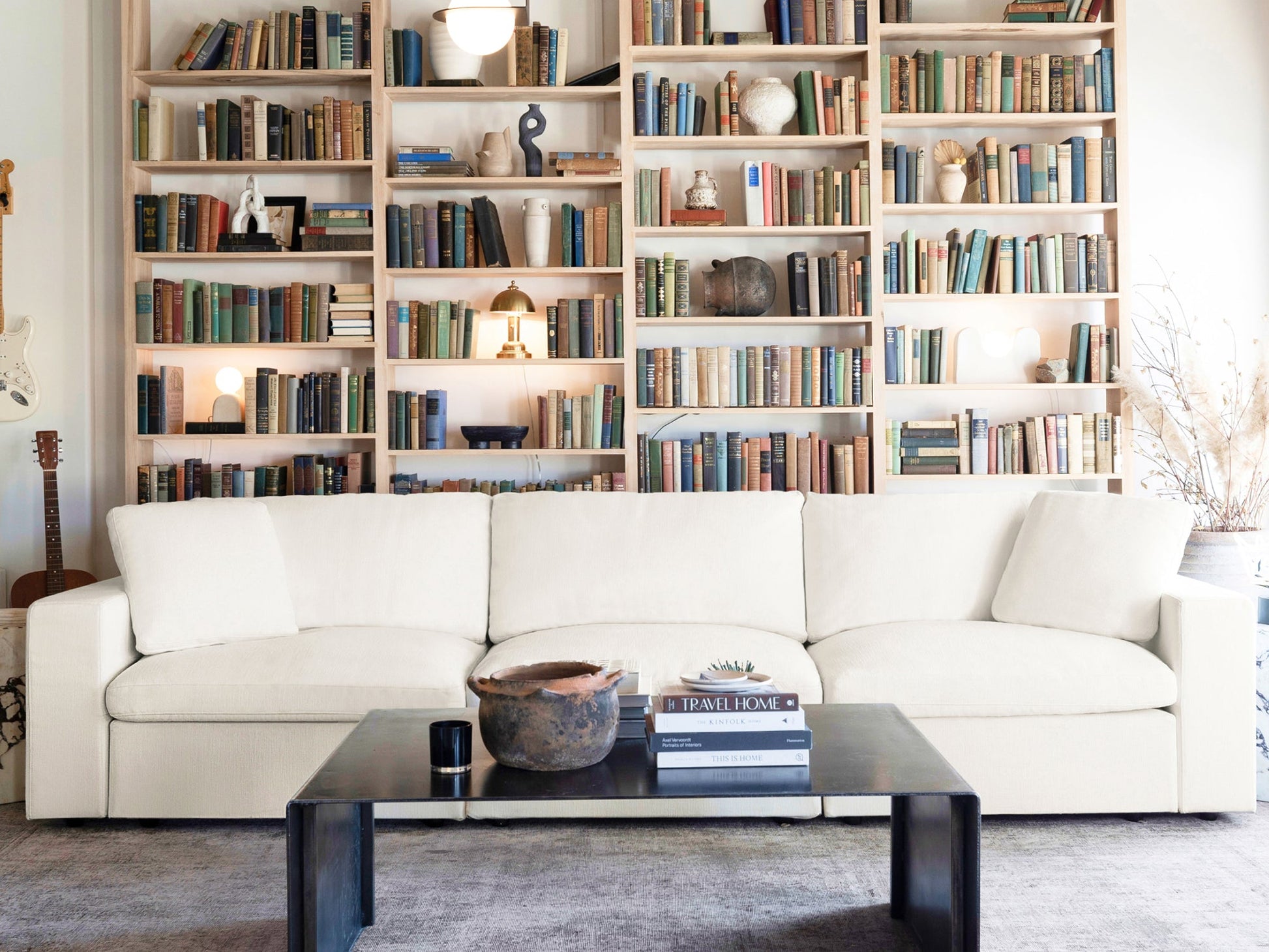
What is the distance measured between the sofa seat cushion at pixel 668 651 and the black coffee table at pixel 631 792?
581mm

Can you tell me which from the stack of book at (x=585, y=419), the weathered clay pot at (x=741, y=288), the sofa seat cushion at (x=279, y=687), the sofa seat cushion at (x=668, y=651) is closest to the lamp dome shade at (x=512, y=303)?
the stack of book at (x=585, y=419)

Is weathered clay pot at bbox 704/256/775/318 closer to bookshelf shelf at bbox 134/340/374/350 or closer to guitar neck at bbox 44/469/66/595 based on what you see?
bookshelf shelf at bbox 134/340/374/350

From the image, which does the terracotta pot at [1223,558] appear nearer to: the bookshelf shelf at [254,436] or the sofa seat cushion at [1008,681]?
the sofa seat cushion at [1008,681]

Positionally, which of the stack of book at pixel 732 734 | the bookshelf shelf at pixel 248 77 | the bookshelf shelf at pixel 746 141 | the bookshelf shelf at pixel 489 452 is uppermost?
the bookshelf shelf at pixel 248 77

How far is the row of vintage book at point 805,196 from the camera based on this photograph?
425 cm

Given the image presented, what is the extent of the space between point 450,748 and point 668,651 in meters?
1.07

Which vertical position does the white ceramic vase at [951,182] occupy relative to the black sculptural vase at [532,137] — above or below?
below

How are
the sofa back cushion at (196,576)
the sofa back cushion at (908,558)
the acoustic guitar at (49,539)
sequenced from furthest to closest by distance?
the acoustic guitar at (49,539) < the sofa back cushion at (908,558) < the sofa back cushion at (196,576)

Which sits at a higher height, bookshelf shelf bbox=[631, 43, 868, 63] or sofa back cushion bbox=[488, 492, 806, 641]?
bookshelf shelf bbox=[631, 43, 868, 63]

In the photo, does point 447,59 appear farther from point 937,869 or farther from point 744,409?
point 937,869

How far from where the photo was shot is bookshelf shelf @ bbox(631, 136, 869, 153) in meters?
4.22

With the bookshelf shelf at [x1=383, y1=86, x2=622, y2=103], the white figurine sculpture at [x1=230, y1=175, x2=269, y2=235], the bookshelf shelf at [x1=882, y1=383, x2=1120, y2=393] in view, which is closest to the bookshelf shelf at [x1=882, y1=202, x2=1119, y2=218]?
the bookshelf shelf at [x1=882, y1=383, x2=1120, y2=393]

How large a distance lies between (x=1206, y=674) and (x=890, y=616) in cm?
82

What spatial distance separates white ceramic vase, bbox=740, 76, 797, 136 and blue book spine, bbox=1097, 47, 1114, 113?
1151 millimetres
